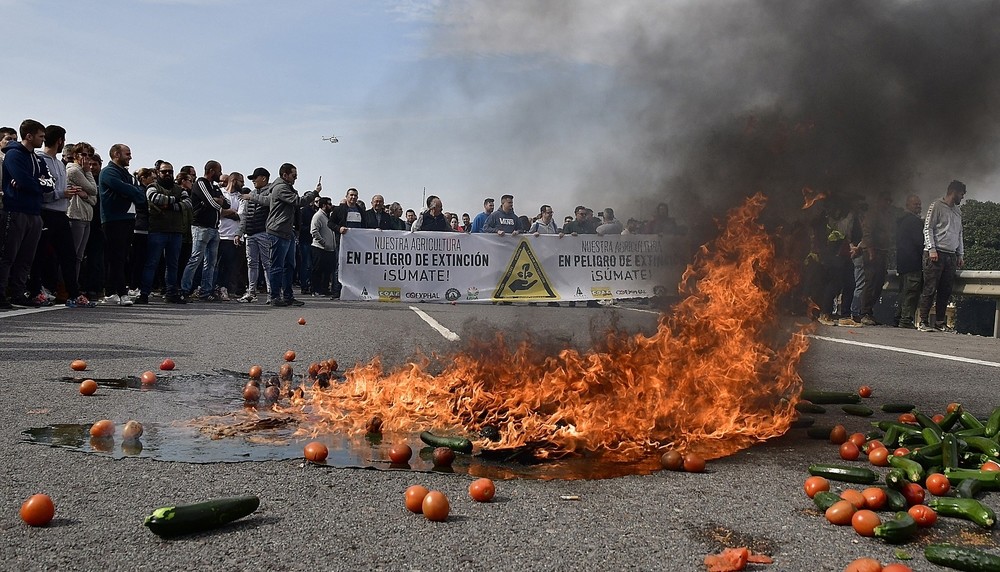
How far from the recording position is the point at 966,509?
3.72m

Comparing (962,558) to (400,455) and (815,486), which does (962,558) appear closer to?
(815,486)

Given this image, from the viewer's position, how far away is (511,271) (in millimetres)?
20922

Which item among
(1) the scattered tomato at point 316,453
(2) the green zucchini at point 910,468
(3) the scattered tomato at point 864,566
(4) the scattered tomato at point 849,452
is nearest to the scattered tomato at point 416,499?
(1) the scattered tomato at point 316,453

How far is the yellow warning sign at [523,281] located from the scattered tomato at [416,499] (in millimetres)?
17157

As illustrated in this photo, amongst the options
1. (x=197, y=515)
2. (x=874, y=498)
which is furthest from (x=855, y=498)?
(x=197, y=515)

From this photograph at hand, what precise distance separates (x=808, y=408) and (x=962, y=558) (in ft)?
10.5

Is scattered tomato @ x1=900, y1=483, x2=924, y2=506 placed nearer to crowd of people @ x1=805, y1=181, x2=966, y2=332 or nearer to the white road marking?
crowd of people @ x1=805, y1=181, x2=966, y2=332

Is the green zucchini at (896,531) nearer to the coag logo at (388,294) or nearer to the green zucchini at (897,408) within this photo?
the green zucchini at (897,408)

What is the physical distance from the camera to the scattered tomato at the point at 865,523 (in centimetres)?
346

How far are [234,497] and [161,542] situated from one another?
0.54 metres

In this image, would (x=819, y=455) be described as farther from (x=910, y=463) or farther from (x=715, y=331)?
(x=715, y=331)

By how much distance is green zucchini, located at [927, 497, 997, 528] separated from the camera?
3.61m

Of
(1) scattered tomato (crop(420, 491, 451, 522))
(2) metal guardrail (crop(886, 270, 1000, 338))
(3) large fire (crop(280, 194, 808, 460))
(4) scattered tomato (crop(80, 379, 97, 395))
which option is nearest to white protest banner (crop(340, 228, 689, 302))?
(2) metal guardrail (crop(886, 270, 1000, 338))


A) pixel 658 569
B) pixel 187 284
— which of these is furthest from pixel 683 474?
pixel 187 284
